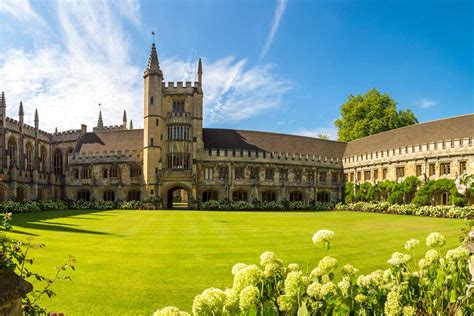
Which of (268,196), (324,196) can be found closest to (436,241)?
(268,196)

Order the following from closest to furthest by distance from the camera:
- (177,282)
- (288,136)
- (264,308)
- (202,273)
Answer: (264,308)
(177,282)
(202,273)
(288,136)

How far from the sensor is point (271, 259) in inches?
132

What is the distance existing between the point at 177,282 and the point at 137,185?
3275 cm

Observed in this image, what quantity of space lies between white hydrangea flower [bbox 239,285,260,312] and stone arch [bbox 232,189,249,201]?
36592 mm

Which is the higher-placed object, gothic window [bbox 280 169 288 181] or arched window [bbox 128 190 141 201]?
gothic window [bbox 280 169 288 181]

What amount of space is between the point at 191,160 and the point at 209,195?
4529mm

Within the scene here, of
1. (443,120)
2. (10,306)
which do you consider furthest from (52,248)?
(443,120)

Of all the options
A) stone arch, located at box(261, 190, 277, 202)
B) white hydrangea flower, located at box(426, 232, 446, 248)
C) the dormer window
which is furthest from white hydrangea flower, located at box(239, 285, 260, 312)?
stone arch, located at box(261, 190, 277, 202)

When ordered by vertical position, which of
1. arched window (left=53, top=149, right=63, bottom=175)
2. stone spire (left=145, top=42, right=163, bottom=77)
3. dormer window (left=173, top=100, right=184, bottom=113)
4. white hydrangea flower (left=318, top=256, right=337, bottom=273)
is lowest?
white hydrangea flower (left=318, top=256, right=337, bottom=273)

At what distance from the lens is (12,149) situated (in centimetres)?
3878

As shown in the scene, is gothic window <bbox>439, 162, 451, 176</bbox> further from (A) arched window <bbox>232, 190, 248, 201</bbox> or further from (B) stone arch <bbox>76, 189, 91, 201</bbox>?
(B) stone arch <bbox>76, 189, 91, 201</bbox>

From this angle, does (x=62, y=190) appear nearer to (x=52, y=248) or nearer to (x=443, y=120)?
(x=52, y=248)

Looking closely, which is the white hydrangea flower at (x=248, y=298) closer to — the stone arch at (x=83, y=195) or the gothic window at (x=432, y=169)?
the gothic window at (x=432, y=169)

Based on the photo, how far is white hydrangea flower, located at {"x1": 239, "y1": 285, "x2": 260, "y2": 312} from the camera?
2.65 metres
